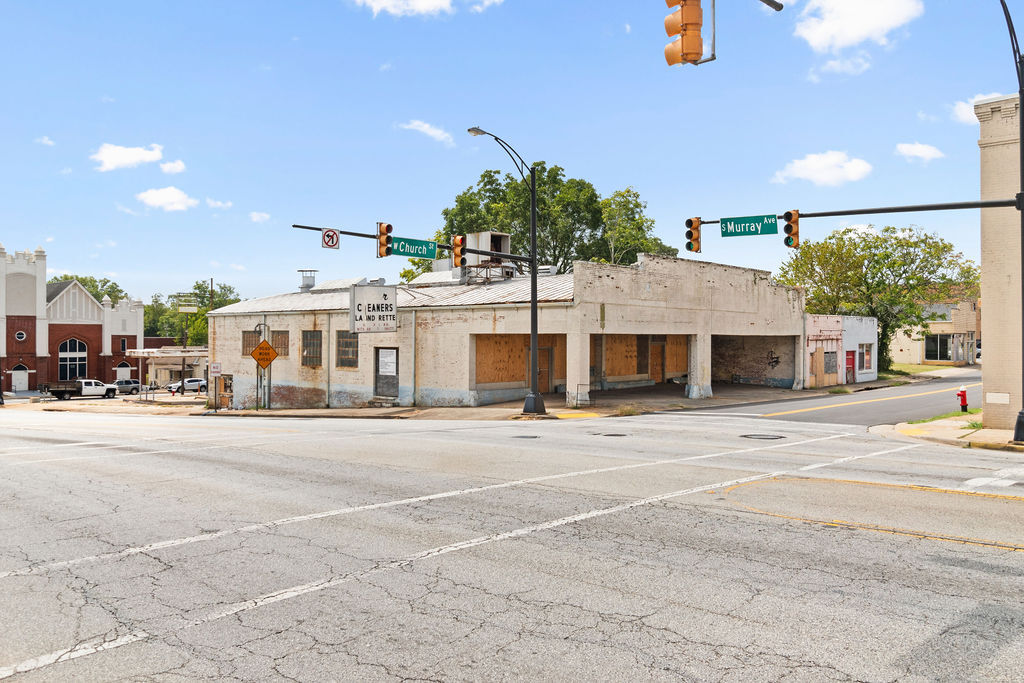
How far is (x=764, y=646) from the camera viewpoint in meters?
5.53

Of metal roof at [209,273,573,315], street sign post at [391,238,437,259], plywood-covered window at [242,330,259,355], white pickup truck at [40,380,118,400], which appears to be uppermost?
street sign post at [391,238,437,259]

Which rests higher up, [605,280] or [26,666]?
[605,280]

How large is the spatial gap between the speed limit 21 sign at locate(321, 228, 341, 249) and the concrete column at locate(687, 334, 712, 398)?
18.1 m

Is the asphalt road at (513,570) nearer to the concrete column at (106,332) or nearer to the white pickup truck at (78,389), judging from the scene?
the white pickup truck at (78,389)

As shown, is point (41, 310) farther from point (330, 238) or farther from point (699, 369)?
point (699, 369)

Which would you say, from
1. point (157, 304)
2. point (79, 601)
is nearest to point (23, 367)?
point (79, 601)

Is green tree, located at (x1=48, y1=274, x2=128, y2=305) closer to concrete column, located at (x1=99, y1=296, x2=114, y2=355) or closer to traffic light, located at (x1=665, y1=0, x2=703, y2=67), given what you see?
concrete column, located at (x1=99, y1=296, x2=114, y2=355)

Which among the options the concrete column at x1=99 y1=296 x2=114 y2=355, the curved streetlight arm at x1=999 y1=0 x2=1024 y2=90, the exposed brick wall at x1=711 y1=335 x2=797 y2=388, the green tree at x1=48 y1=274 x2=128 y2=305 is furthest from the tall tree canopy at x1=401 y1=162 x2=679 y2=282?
the green tree at x1=48 y1=274 x2=128 y2=305

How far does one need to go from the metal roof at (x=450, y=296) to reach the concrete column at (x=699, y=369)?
6.95 metres

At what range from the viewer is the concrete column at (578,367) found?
28.9 m

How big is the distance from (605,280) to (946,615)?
949 inches

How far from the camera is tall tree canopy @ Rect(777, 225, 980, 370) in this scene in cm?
5953

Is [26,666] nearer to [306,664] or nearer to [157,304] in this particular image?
[306,664]

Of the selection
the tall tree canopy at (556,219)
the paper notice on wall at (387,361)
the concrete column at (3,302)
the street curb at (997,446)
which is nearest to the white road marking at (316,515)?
the street curb at (997,446)
